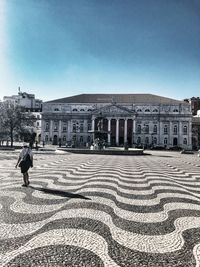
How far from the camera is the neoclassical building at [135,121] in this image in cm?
8431

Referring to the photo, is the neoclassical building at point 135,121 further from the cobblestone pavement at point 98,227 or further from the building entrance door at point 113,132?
the cobblestone pavement at point 98,227

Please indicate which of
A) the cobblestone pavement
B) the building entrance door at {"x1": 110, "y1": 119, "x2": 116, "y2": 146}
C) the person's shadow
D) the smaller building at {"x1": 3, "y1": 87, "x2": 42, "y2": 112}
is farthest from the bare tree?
the smaller building at {"x1": 3, "y1": 87, "x2": 42, "y2": 112}

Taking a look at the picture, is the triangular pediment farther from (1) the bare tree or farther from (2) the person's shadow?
(2) the person's shadow

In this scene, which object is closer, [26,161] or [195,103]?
[26,161]

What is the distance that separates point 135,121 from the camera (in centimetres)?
8494

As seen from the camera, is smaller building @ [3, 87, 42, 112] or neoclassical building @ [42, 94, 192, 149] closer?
neoclassical building @ [42, 94, 192, 149]

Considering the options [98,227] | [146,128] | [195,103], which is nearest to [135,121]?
[146,128]

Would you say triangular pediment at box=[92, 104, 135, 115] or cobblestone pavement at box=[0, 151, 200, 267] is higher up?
triangular pediment at box=[92, 104, 135, 115]

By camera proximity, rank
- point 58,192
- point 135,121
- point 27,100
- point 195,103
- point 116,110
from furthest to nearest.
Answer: point 27,100 → point 195,103 → point 135,121 → point 116,110 → point 58,192

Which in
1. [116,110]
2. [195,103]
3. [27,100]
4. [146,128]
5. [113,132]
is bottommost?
[113,132]

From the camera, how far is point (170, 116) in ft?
278

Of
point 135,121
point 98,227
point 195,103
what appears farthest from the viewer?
point 195,103

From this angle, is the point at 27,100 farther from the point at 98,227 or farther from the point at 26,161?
the point at 98,227

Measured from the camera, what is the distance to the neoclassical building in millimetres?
84312
